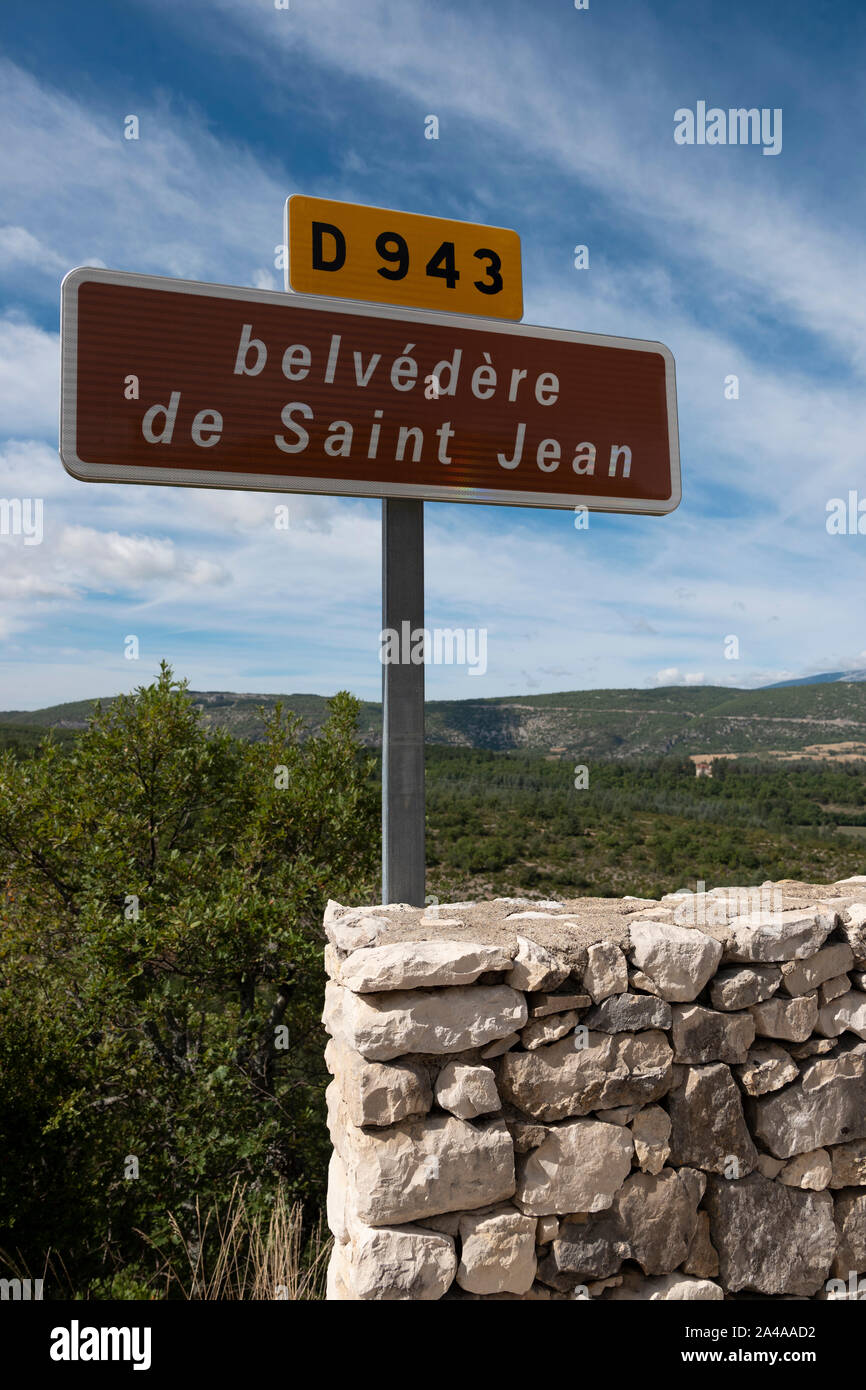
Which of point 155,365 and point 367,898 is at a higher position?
point 155,365

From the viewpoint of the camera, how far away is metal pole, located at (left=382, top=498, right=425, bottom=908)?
3002 mm

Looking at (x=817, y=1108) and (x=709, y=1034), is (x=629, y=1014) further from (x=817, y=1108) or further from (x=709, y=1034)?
(x=817, y=1108)

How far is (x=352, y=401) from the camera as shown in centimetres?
296

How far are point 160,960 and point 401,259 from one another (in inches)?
193

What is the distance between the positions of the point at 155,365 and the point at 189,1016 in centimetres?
514

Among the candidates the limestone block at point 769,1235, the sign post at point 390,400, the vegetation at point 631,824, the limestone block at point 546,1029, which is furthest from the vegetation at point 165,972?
the limestone block at point 546,1029

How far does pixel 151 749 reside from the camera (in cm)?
649

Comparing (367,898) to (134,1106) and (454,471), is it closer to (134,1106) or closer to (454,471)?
(134,1106)

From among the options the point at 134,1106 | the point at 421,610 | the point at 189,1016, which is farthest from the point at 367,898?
the point at 421,610

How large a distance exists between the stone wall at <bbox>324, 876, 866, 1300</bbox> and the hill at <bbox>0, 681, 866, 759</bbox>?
463 inches

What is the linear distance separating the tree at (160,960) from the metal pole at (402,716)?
291 cm

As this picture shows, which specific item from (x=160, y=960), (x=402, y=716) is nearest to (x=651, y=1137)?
(x=402, y=716)

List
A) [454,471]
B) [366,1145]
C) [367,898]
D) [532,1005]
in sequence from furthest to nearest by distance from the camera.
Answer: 1. [367,898]
2. [454,471]
3. [532,1005]
4. [366,1145]

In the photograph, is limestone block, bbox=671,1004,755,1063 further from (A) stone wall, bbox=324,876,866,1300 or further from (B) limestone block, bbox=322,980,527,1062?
(B) limestone block, bbox=322,980,527,1062
